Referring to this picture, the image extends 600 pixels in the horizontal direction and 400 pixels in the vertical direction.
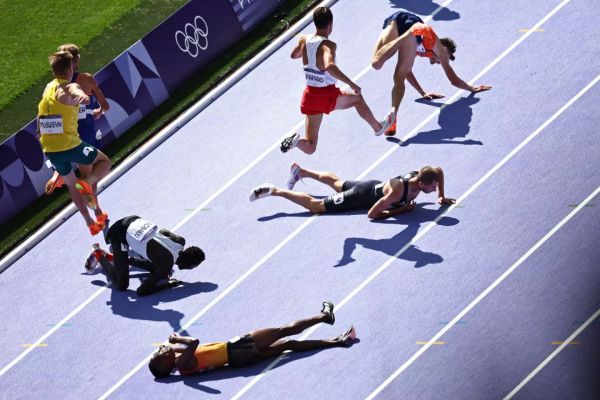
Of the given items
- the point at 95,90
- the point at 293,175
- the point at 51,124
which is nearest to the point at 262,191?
the point at 293,175

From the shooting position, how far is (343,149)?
15828mm

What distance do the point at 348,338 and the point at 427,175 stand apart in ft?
7.13

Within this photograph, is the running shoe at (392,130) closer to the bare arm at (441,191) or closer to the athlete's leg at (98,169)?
the bare arm at (441,191)

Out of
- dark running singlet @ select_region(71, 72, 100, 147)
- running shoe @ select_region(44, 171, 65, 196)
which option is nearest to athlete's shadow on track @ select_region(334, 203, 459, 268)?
dark running singlet @ select_region(71, 72, 100, 147)

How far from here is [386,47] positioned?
15.4m

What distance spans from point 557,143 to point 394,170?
6.54 ft

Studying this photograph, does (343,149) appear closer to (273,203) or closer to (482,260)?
(273,203)

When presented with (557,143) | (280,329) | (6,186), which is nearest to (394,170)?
(557,143)

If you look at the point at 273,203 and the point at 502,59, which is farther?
the point at 502,59

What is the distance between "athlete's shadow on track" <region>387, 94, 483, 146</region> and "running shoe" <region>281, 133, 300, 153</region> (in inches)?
57.2

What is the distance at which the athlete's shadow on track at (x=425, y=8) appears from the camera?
1758 centimetres

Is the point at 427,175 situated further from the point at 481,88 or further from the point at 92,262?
the point at 92,262

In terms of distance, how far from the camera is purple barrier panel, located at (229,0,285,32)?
18.3 metres

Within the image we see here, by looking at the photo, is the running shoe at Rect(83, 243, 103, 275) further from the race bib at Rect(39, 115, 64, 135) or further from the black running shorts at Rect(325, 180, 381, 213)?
the black running shorts at Rect(325, 180, 381, 213)
